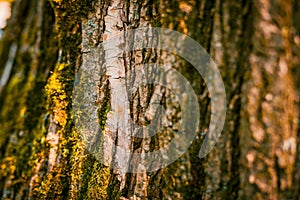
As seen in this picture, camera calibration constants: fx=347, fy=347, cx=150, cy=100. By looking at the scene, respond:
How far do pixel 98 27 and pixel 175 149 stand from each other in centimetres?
64

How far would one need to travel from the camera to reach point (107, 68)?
152cm

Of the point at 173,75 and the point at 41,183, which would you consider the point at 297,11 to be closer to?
the point at 173,75

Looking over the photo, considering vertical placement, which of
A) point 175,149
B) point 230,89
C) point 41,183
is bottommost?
point 41,183

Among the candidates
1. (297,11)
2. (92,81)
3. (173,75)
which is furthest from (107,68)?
(297,11)

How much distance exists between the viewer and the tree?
112cm

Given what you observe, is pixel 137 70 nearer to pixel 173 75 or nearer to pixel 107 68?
pixel 107 68

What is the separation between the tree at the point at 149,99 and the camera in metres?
1.12

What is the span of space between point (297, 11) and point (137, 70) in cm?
65

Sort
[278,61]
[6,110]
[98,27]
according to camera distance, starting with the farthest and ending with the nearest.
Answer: [98,27], [6,110], [278,61]

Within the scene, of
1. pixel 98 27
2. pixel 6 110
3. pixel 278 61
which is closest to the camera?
pixel 278 61

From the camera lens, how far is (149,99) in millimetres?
1406

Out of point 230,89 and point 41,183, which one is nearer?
point 230,89

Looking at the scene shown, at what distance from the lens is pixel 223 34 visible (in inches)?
46.6

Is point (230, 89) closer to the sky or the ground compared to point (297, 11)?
closer to the ground
